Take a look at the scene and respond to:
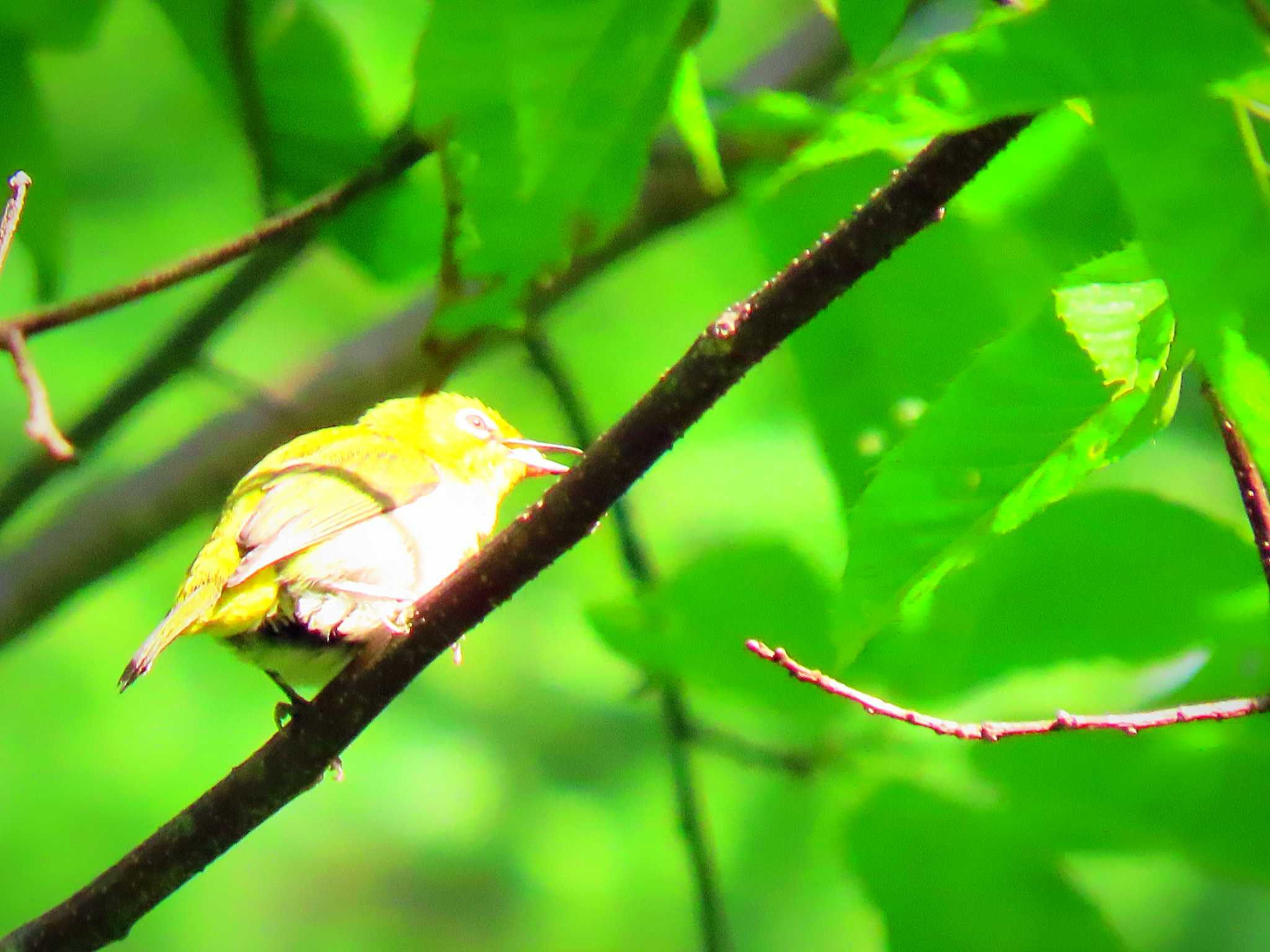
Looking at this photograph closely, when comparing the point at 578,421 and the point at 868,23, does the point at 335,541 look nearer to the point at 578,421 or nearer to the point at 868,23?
the point at 578,421

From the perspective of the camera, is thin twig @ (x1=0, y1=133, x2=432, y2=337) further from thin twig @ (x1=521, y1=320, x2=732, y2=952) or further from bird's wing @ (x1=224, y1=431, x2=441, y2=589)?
bird's wing @ (x1=224, y1=431, x2=441, y2=589)

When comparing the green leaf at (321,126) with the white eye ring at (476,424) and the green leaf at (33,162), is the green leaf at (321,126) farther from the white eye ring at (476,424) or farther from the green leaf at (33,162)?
the white eye ring at (476,424)

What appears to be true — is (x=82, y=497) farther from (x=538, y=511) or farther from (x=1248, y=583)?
(x=1248, y=583)

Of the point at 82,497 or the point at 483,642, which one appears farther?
the point at 483,642

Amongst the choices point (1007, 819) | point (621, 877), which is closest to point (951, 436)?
point (1007, 819)

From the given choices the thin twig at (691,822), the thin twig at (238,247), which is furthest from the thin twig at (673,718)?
the thin twig at (238,247)

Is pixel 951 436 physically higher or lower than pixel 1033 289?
higher

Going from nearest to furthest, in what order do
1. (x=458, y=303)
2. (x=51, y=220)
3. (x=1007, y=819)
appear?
(x=1007, y=819), (x=458, y=303), (x=51, y=220)

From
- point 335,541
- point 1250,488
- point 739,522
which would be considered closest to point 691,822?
point 335,541
